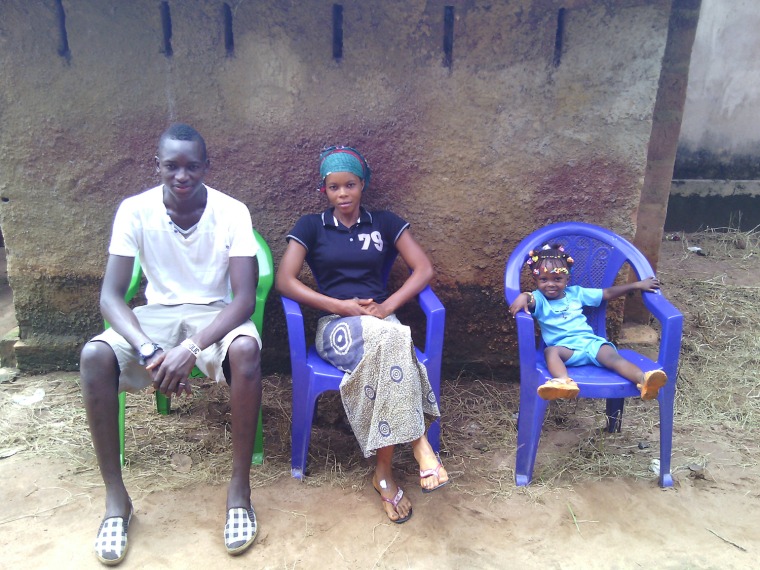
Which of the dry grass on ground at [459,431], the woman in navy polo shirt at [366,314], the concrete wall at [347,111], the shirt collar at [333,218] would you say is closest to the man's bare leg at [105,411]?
the dry grass on ground at [459,431]

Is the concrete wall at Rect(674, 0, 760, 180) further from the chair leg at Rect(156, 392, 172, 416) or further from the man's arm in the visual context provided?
the man's arm

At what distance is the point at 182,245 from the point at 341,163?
0.78m

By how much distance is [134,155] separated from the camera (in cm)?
308

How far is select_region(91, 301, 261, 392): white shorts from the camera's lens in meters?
2.32

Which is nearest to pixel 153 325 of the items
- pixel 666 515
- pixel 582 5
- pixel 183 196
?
pixel 183 196

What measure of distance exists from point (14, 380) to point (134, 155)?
1453 mm

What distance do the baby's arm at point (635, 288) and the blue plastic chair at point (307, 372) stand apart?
817 millimetres

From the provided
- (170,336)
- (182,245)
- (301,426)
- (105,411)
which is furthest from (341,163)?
(105,411)

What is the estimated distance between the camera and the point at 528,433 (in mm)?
2537

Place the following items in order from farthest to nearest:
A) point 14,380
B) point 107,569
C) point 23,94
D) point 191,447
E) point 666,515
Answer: point 14,380 < point 23,94 < point 191,447 < point 666,515 < point 107,569

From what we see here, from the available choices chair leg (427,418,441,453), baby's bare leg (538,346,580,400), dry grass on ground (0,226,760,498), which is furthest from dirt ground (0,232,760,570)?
baby's bare leg (538,346,580,400)

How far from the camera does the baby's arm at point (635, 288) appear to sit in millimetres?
2623

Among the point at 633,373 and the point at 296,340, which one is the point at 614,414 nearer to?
the point at 633,373

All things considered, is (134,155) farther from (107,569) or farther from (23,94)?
(107,569)
